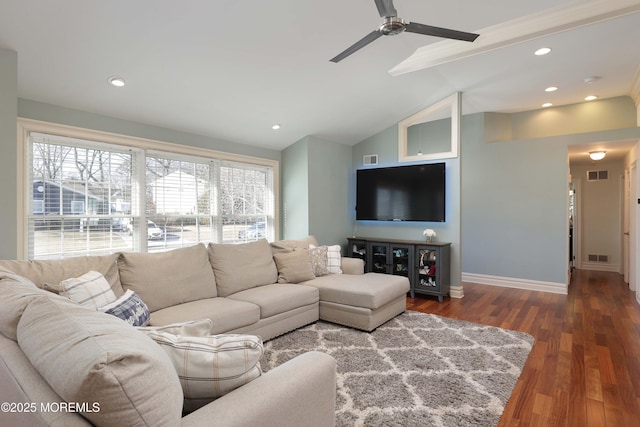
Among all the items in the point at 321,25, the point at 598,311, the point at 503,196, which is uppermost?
the point at 321,25

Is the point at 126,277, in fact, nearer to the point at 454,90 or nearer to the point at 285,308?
the point at 285,308

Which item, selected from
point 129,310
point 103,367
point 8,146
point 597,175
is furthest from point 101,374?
point 597,175

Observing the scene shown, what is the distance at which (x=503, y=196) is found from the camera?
5.59 meters

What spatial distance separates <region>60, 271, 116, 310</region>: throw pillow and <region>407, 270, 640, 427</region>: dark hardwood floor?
2544mm

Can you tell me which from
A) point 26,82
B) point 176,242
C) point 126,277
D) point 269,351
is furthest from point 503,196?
point 26,82

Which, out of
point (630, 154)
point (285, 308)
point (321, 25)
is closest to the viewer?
point (321, 25)

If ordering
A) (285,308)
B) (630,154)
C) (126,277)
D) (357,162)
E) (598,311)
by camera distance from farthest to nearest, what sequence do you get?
(357,162)
(630,154)
(598,311)
(285,308)
(126,277)

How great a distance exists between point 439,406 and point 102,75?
12.0ft

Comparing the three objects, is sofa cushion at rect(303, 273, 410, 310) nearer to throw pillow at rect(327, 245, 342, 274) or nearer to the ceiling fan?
throw pillow at rect(327, 245, 342, 274)

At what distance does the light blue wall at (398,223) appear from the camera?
4.91 m

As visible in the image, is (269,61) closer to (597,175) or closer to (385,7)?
(385,7)

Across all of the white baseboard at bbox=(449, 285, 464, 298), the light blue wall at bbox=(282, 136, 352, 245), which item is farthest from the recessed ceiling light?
the white baseboard at bbox=(449, 285, 464, 298)

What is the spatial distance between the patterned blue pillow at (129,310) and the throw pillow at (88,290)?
2.9 inches

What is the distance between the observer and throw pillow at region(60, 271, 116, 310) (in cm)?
207
